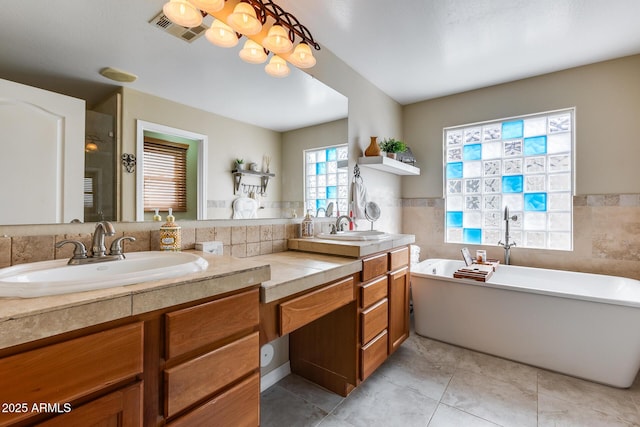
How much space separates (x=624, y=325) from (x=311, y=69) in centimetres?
265

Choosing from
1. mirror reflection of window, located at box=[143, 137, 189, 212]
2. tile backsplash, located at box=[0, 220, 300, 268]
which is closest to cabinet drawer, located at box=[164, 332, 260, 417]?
tile backsplash, located at box=[0, 220, 300, 268]

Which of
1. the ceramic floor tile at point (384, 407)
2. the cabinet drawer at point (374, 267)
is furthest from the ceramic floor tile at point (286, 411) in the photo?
the cabinet drawer at point (374, 267)

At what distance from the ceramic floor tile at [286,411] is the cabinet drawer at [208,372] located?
2.58ft

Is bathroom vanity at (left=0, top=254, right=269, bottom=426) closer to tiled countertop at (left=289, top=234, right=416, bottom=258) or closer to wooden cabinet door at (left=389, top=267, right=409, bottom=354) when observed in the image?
tiled countertop at (left=289, top=234, right=416, bottom=258)

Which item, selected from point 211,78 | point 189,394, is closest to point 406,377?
point 189,394

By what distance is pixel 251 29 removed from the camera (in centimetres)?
155

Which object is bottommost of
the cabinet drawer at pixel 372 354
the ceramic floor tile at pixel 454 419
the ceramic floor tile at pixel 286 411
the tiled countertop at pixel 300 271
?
the ceramic floor tile at pixel 286 411

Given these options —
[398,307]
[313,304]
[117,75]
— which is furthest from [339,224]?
[117,75]

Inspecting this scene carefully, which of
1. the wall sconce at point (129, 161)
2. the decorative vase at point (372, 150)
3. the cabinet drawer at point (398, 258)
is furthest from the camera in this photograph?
the decorative vase at point (372, 150)

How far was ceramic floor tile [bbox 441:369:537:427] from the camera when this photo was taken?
161 centimetres

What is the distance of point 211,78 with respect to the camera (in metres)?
1.59

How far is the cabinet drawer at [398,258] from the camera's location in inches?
81.0

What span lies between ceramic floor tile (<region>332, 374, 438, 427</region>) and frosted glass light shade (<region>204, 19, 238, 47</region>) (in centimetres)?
214

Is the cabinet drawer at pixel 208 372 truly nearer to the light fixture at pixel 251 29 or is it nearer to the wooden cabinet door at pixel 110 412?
the wooden cabinet door at pixel 110 412
